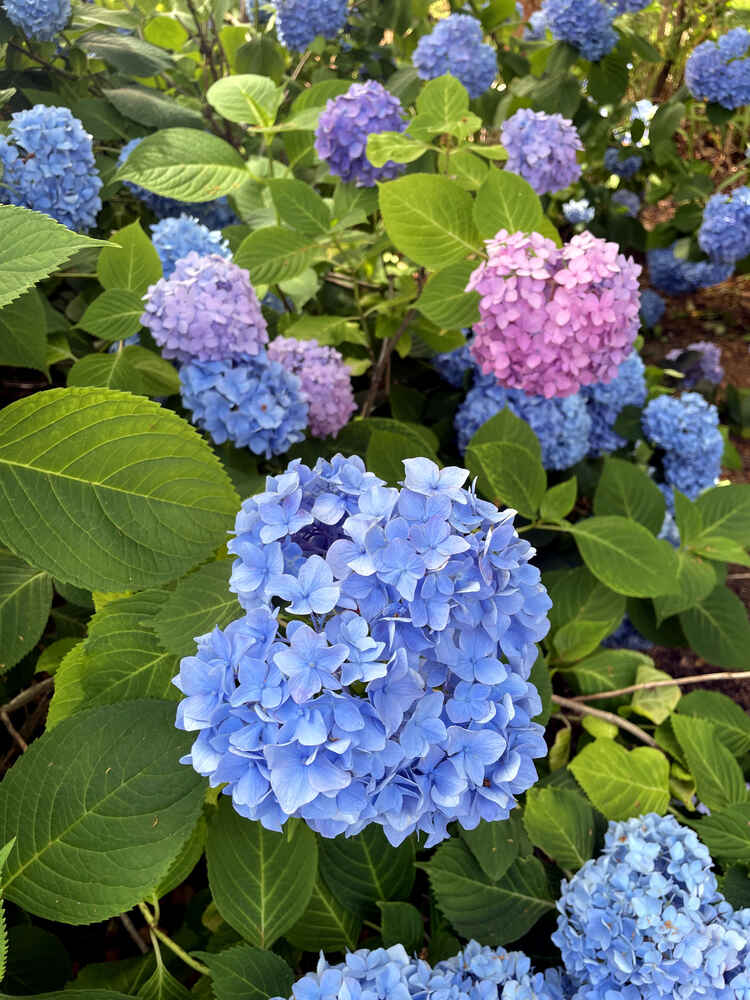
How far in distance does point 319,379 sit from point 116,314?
339mm

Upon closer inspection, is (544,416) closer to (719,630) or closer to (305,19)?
(719,630)

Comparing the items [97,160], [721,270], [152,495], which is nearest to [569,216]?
[721,270]

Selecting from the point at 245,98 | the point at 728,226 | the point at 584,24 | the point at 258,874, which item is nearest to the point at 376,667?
the point at 258,874

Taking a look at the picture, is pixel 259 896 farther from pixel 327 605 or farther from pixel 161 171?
pixel 161 171

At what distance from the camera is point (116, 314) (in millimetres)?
1210

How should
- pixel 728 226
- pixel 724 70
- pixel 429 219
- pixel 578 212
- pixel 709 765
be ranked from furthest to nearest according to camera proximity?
pixel 578 212 < pixel 728 226 < pixel 724 70 < pixel 429 219 < pixel 709 765

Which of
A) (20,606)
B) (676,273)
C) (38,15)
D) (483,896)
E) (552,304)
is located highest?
(38,15)

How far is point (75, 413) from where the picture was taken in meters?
0.75

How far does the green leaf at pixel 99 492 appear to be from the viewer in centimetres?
73

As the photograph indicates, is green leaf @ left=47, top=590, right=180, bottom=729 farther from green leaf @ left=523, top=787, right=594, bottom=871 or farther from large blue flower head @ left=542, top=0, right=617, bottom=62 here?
large blue flower head @ left=542, top=0, right=617, bottom=62

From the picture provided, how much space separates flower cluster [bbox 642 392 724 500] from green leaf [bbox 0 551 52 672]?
4.56ft

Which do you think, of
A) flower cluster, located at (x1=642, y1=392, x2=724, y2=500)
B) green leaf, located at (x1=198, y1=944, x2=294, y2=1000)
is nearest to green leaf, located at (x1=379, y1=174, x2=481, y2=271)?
flower cluster, located at (x1=642, y1=392, x2=724, y2=500)

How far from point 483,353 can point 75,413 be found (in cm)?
69

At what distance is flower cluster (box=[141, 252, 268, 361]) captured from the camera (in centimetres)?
114
